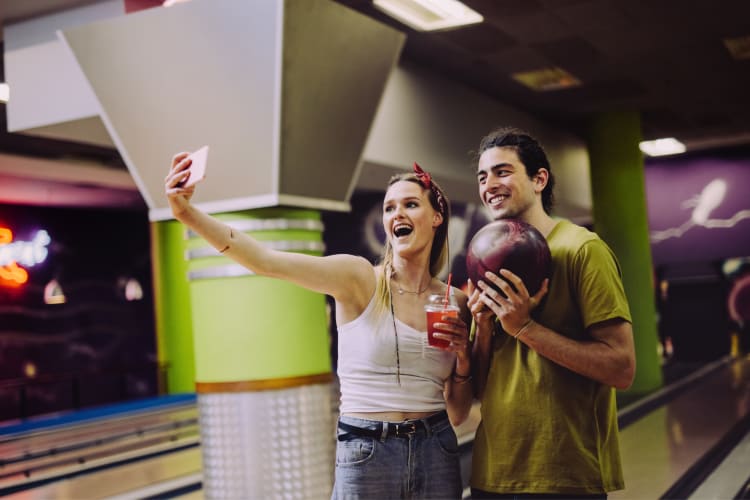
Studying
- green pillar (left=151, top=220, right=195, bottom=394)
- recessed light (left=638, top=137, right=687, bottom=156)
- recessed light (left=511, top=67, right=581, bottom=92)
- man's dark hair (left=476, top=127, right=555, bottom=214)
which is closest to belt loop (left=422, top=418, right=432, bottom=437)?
man's dark hair (left=476, top=127, right=555, bottom=214)

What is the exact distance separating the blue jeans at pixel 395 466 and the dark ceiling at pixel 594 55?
415 centimetres

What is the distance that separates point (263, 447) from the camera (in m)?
3.99

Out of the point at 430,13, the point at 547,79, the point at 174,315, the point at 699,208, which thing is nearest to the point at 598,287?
the point at 430,13

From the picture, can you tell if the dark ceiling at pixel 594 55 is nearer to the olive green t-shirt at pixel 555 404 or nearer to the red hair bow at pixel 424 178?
the red hair bow at pixel 424 178

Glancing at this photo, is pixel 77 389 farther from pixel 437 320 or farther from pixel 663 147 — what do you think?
pixel 437 320

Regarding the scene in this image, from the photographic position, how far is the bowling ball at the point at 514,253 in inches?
62.7

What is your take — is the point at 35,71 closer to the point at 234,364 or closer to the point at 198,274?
the point at 198,274

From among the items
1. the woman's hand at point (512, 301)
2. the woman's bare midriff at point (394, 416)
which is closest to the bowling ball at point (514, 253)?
the woman's hand at point (512, 301)

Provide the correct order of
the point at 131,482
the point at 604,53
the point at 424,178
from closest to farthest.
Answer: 1. the point at 424,178
2. the point at 131,482
3. the point at 604,53

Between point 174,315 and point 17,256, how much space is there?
2.40 m

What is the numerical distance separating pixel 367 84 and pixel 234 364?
5.32 feet

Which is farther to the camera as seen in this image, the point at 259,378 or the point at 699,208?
the point at 699,208

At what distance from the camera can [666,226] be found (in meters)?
13.1

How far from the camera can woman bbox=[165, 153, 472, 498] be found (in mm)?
1859
